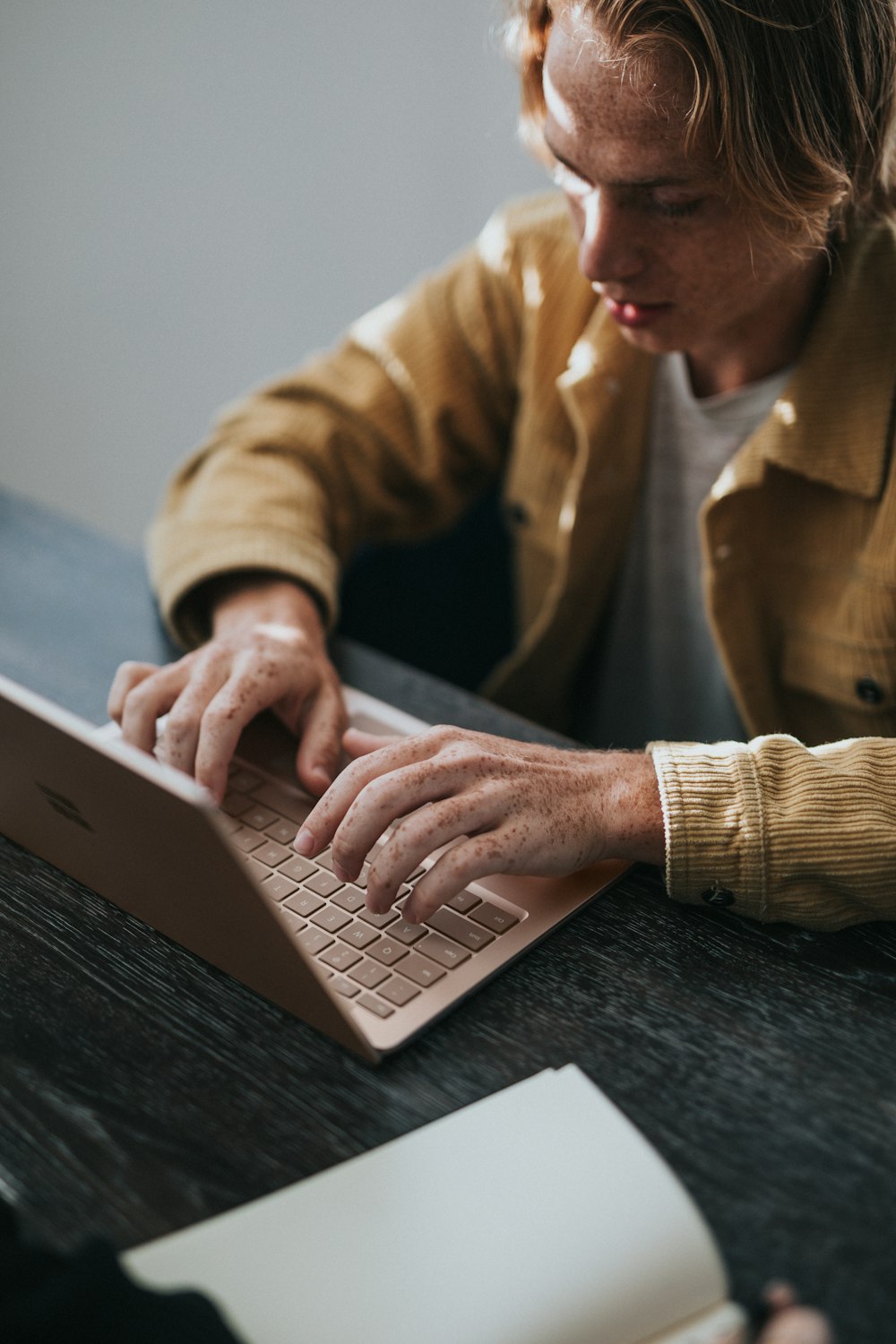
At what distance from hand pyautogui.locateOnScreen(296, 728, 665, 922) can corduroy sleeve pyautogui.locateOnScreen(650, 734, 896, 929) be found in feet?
0.07

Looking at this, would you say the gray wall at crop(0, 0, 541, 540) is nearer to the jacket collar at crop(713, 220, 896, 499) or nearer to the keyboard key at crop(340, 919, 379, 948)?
the jacket collar at crop(713, 220, 896, 499)

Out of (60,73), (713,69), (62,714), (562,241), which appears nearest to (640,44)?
(713,69)

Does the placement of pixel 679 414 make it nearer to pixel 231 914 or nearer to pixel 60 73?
pixel 231 914

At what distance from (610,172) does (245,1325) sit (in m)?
0.77

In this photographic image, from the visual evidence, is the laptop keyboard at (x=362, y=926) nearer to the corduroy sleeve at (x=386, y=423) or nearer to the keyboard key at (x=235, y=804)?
the keyboard key at (x=235, y=804)

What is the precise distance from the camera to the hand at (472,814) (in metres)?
0.71

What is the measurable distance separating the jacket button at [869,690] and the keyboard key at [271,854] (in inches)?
21.9

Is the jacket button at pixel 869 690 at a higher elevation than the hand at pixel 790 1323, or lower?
lower

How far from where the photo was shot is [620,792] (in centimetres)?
78

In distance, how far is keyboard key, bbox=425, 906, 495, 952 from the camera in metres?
0.73

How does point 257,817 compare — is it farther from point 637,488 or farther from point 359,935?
point 637,488

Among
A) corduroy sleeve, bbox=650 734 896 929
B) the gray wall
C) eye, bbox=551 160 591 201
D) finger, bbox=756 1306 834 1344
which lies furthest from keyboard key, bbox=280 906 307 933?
the gray wall

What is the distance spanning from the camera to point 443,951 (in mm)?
719

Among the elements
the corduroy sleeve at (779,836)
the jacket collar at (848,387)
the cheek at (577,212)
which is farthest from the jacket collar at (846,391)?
the corduroy sleeve at (779,836)
